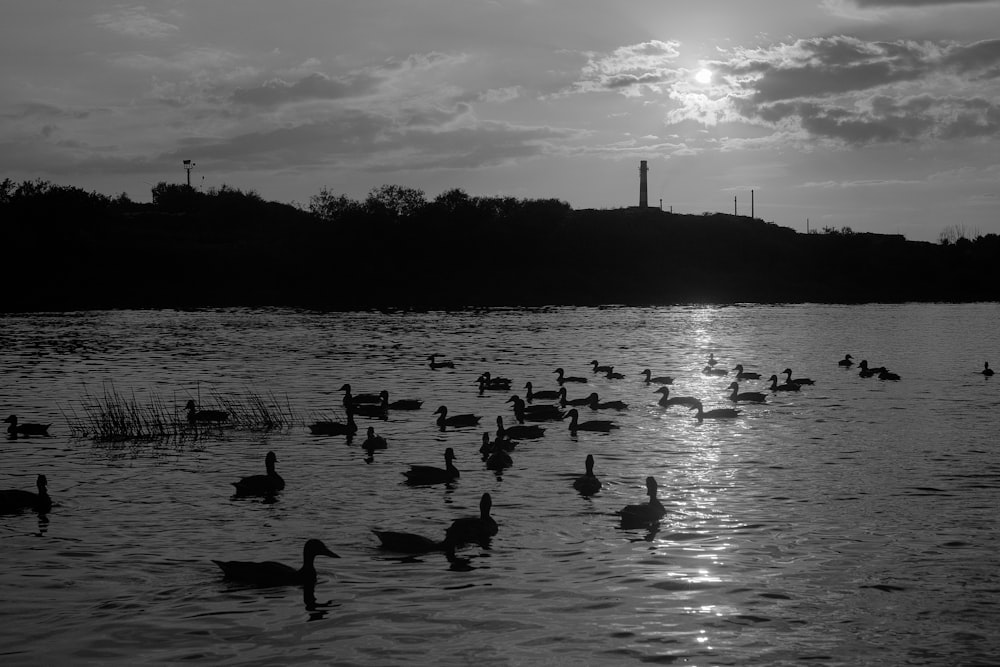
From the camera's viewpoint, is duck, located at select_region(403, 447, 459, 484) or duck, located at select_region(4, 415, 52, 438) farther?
duck, located at select_region(4, 415, 52, 438)

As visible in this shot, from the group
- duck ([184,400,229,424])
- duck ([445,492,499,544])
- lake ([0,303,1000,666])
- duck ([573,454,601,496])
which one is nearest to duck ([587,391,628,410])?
lake ([0,303,1000,666])

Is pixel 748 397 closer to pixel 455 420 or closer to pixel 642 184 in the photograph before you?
pixel 455 420

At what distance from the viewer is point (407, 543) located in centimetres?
1573

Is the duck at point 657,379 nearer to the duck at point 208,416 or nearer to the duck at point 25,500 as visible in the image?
the duck at point 208,416

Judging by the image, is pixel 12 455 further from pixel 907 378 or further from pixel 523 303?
pixel 523 303

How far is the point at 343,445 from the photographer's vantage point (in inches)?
1025

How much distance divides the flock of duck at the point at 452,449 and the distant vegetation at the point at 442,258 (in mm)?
64199

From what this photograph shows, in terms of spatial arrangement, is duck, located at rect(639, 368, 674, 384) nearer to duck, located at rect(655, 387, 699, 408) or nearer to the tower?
duck, located at rect(655, 387, 699, 408)

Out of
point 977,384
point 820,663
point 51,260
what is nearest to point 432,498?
point 820,663

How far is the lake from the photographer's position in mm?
12297

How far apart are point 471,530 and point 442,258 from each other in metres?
108

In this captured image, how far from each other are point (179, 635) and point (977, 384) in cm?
3417

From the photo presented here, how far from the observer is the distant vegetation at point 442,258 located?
10662cm

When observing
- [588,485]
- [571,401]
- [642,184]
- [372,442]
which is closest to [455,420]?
[372,442]
